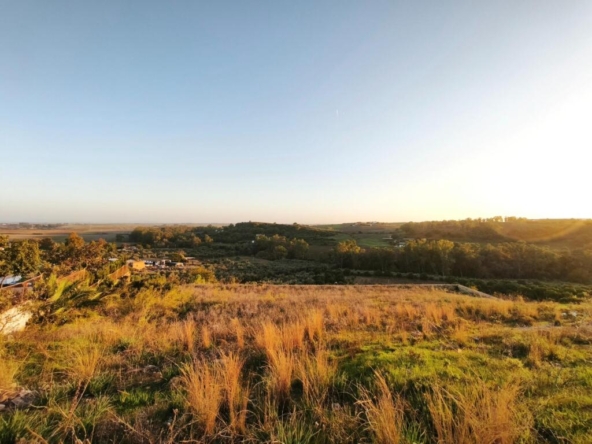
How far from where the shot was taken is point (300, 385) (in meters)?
3.88

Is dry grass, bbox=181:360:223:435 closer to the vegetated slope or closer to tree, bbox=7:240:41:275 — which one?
tree, bbox=7:240:41:275

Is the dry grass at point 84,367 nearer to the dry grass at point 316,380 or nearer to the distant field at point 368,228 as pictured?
the dry grass at point 316,380

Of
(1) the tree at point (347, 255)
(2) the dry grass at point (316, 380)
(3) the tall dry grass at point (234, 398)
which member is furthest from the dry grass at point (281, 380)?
(1) the tree at point (347, 255)

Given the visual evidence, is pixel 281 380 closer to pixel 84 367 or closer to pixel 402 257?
pixel 84 367

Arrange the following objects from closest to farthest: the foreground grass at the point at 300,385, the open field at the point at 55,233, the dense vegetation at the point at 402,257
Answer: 1. the foreground grass at the point at 300,385
2. the dense vegetation at the point at 402,257
3. the open field at the point at 55,233

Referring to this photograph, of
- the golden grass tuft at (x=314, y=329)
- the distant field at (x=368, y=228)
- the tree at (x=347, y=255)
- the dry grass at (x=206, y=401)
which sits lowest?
the tree at (x=347, y=255)

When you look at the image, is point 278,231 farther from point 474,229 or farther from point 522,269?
point 522,269

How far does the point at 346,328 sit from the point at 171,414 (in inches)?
199

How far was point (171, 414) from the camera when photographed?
313 centimetres

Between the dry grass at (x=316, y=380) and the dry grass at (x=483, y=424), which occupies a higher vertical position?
the dry grass at (x=483, y=424)

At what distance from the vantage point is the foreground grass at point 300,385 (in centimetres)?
263

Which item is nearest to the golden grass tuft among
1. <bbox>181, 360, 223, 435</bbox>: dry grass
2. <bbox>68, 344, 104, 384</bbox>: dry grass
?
<bbox>181, 360, 223, 435</bbox>: dry grass

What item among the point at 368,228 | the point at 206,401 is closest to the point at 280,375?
the point at 206,401

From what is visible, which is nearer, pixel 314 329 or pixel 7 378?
pixel 7 378
